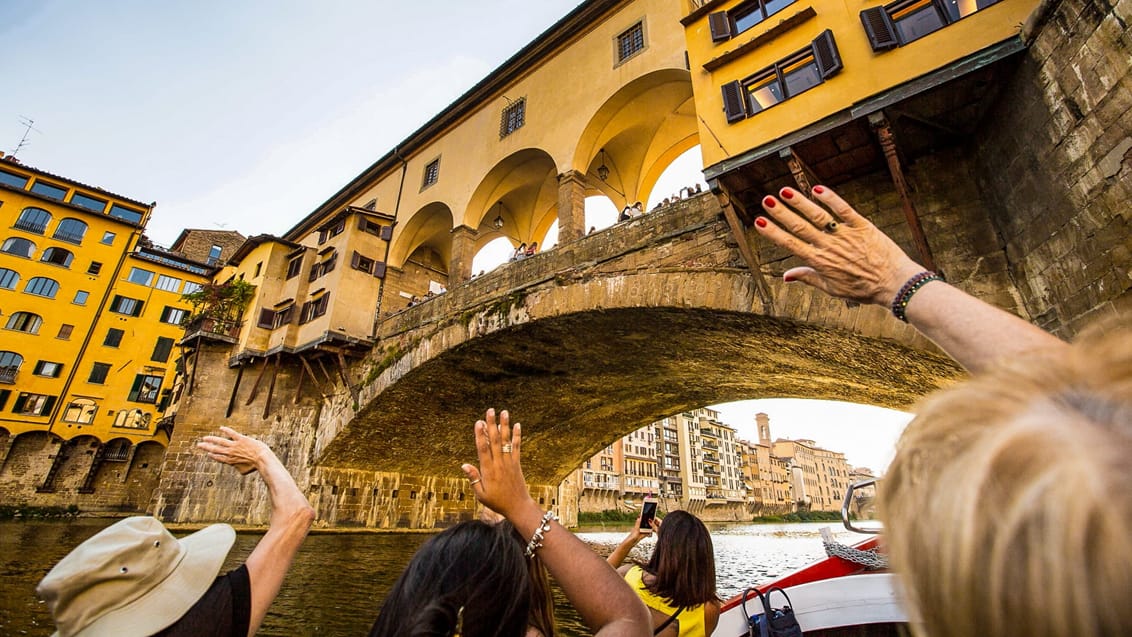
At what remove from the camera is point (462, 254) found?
14164mm

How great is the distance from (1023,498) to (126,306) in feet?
120

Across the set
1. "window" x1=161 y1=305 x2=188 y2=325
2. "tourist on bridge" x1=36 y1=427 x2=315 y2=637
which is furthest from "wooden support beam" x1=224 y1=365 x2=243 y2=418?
"tourist on bridge" x1=36 y1=427 x2=315 y2=637

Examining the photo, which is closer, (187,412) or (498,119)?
(498,119)

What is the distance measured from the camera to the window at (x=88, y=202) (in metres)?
28.2

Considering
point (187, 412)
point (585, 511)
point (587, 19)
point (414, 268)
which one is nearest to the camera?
point (587, 19)

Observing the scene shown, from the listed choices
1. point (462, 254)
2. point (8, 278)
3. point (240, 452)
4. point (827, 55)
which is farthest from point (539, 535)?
point (8, 278)

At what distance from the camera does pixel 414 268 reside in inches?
729

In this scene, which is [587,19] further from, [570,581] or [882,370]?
[570,581]

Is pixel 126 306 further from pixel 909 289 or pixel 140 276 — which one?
pixel 909 289

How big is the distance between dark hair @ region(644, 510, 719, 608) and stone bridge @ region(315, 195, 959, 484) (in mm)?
4370

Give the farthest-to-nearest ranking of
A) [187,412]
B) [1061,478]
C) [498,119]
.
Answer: [187,412] → [498,119] → [1061,478]

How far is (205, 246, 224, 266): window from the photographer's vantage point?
3337 cm

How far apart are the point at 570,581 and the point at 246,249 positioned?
22.7m

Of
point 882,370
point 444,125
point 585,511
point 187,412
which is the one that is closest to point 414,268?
point 444,125
